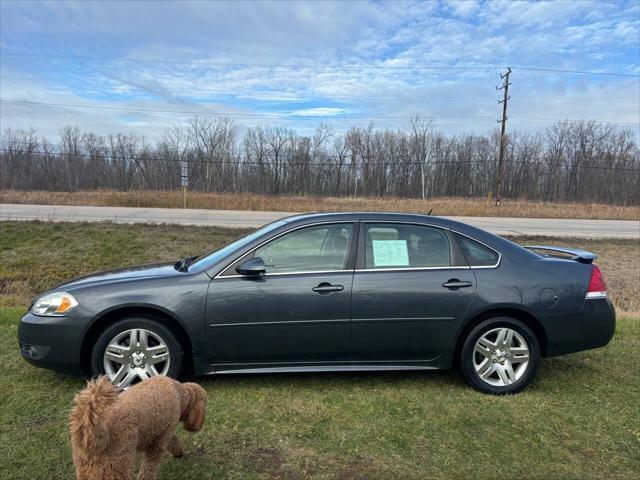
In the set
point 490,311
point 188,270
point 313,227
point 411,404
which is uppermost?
point 313,227

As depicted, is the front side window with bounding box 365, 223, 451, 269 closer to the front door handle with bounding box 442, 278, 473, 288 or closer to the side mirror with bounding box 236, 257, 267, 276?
the front door handle with bounding box 442, 278, 473, 288

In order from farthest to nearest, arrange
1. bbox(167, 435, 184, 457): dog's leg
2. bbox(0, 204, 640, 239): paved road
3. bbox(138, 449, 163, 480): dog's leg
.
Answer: bbox(0, 204, 640, 239): paved road
bbox(167, 435, 184, 457): dog's leg
bbox(138, 449, 163, 480): dog's leg

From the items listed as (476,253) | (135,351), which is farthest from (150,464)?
(476,253)

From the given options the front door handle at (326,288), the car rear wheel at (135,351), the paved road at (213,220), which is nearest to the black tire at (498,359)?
the front door handle at (326,288)

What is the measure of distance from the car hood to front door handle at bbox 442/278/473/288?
2285 millimetres

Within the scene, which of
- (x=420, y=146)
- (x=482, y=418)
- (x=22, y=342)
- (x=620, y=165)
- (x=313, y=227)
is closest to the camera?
(x=482, y=418)

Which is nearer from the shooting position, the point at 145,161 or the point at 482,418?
the point at 482,418

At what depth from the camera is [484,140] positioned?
195ft

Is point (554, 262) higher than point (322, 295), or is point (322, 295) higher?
point (554, 262)

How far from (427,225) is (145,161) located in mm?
61803

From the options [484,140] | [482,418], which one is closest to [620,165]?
[484,140]

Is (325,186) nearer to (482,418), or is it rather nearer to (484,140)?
(484,140)

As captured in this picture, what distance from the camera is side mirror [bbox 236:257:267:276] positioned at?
3701 millimetres

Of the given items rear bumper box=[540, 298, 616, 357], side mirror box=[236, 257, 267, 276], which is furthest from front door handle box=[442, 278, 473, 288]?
side mirror box=[236, 257, 267, 276]
